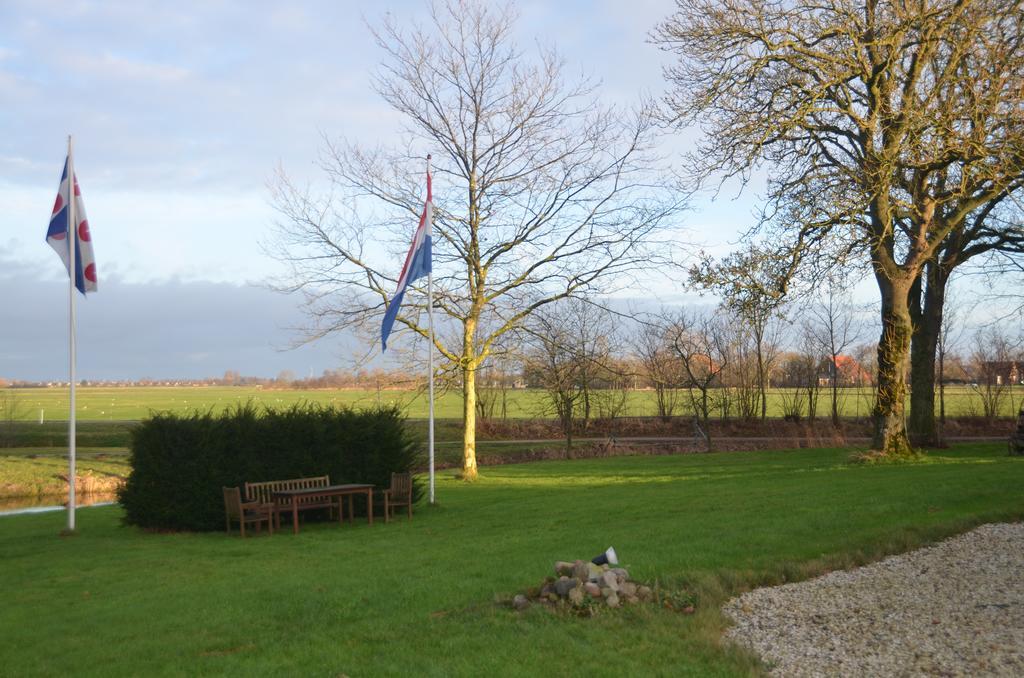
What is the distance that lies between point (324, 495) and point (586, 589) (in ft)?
34.1

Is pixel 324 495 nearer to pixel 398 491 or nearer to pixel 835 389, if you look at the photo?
pixel 398 491

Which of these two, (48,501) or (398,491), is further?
(48,501)

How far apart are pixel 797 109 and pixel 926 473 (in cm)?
957

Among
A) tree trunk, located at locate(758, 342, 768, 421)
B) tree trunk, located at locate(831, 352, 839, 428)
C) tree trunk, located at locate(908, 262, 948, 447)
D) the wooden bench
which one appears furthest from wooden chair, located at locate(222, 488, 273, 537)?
tree trunk, located at locate(758, 342, 768, 421)

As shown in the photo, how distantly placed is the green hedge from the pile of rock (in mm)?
10774

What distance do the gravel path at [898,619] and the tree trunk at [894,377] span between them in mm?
13123

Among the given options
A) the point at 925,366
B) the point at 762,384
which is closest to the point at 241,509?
the point at 925,366

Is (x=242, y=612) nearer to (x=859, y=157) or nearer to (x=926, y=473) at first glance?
(x=926, y=473)

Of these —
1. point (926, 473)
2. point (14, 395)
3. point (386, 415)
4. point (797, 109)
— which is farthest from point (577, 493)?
point (14, 395)

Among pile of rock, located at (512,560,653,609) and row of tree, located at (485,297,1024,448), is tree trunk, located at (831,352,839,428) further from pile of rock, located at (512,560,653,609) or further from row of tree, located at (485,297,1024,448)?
pile of rock, located at (512,560,653,609)

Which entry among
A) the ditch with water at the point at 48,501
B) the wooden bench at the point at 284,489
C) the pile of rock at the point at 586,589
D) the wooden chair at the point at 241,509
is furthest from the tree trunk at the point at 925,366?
the ditch with water at the point at 48,501

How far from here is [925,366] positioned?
30.6 metres

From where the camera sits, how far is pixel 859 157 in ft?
78.6

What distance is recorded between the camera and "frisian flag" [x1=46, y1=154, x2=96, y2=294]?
57.9 feet
